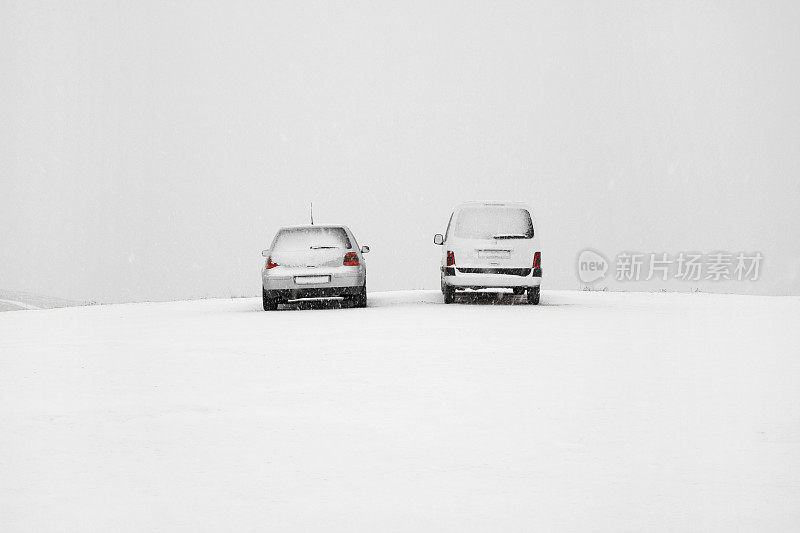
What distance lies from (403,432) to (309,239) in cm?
1194

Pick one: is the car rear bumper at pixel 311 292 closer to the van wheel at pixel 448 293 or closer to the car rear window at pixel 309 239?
the car rear window at pixel 309 239

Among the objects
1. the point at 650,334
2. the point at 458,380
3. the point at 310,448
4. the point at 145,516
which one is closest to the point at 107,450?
the point at 310,448

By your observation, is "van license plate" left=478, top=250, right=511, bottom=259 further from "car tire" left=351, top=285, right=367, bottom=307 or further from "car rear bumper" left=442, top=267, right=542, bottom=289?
"car tire" left=351, top=285, right=367, bottom=307

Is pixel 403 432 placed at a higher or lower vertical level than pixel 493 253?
higher

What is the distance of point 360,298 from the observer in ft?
63.4

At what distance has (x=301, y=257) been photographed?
61.1 feet

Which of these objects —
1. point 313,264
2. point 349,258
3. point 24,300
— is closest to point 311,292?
point 313,264

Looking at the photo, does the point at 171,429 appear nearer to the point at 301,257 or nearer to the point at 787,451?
the point at 787,451

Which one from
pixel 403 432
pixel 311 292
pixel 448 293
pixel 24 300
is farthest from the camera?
pixel 24 300

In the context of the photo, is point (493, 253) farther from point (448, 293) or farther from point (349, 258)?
point (349, 258)

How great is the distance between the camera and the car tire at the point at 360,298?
755 inches

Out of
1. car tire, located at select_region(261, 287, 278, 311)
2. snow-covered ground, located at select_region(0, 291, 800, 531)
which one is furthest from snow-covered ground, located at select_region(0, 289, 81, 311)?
snow-covered ground, located at select_region(0, 291, 800, 531)

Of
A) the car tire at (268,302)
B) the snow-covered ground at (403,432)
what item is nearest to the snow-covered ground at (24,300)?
the car tire at (268,302)

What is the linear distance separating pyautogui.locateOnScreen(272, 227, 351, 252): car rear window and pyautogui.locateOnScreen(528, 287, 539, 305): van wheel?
3653 mm
